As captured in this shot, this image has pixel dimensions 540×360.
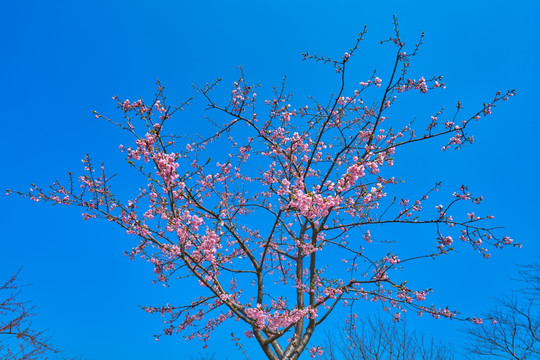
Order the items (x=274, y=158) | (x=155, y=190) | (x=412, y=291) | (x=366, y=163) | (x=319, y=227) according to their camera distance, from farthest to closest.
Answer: (x=274, y=158) → (x=319, y=227) → (x=412, y=291) → (x=155, y=190) → (x=366, y=163)

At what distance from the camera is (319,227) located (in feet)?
23.3

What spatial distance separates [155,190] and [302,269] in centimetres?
353

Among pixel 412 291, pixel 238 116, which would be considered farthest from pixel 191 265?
pixel 412 291

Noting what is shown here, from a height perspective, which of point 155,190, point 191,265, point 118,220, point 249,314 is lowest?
point 249,314

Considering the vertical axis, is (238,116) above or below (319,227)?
above

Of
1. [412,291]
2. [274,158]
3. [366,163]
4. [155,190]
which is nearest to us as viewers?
[366,163]

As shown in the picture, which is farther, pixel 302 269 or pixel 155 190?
pixel 302 269

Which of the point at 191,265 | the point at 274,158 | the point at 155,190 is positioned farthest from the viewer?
the point at 274,158

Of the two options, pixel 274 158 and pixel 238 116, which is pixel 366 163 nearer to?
pixel 238 116

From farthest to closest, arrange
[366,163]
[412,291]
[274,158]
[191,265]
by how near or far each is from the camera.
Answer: [274,158], [412,291], [191,265], [366,163]

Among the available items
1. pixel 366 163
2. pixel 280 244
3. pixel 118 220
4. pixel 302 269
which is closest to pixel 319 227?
pixel 302 269

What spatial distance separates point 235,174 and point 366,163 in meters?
4.49

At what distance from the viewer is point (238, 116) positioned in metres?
7.29

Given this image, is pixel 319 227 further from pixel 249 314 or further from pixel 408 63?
pixel 408 63
